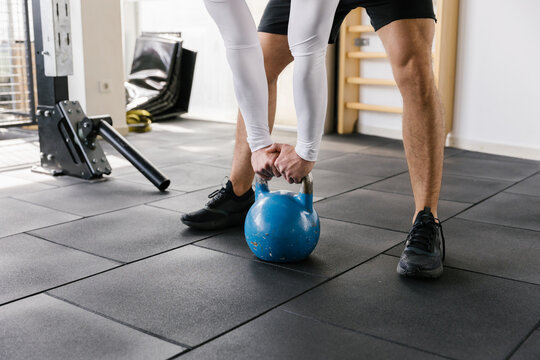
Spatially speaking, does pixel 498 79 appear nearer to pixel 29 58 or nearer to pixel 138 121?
pixel 138 121

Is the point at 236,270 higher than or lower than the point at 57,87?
lower

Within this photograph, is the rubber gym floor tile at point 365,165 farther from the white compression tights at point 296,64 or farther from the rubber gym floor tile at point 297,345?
the rubber gym floor tile at point 297,345

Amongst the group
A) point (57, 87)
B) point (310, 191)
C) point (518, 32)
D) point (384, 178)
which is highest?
point (518, 32)

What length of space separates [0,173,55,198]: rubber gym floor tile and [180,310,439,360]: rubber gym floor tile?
1647 millimetres

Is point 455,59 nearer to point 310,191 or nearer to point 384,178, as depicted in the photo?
point 384,178

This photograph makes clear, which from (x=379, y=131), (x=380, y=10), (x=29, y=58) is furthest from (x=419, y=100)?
(x=29, y=58)

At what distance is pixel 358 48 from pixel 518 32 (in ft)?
3.88

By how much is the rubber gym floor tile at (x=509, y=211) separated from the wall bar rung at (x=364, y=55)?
70.1 inches

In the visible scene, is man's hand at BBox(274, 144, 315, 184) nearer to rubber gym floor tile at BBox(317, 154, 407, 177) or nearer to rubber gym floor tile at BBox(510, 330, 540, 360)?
rubber gym floor tile at BBox(510, 330, 540, 360)

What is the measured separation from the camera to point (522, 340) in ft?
3.83

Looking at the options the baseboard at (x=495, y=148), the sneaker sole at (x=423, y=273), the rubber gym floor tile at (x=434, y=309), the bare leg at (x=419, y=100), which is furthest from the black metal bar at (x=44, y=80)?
the baseboard at (x=495, y=148)

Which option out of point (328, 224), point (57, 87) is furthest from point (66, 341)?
point (57, 87)

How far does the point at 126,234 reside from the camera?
1894 millimetres

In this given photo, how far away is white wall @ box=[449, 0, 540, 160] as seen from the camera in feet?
11.0
